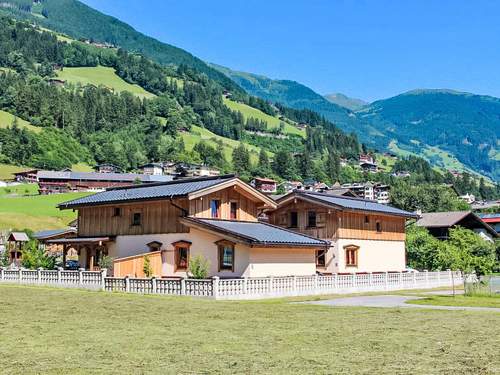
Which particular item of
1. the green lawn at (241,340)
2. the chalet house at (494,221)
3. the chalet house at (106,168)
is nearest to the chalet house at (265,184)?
the chalet house at (106,168)

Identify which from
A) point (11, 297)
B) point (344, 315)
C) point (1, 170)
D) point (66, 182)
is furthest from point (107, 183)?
point (344, 315)

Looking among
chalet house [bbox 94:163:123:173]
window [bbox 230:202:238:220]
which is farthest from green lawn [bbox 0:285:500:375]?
chalet house [bbox 94:163:123:173]

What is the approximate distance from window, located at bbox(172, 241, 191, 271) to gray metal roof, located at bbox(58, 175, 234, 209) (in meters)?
2.93

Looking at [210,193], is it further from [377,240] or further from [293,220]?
[377,240]

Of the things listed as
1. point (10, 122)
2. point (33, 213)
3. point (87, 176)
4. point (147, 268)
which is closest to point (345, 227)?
point (147, 268)

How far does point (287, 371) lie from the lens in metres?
11.5

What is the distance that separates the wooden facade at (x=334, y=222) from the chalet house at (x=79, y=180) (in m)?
94.5

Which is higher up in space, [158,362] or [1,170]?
[1,170]

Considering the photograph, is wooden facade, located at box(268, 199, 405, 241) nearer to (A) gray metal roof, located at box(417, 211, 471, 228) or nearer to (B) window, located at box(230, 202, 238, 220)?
(B) window, located at box(230, 202, 238, 220)

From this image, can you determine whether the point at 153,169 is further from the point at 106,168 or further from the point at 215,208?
the point at 215,208

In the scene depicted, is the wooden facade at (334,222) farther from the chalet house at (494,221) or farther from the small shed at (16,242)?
the chalet house at (494,221)

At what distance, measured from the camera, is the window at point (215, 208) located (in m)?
39.1

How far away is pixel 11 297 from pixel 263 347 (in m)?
17.2

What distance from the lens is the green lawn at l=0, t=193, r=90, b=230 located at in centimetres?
8756
